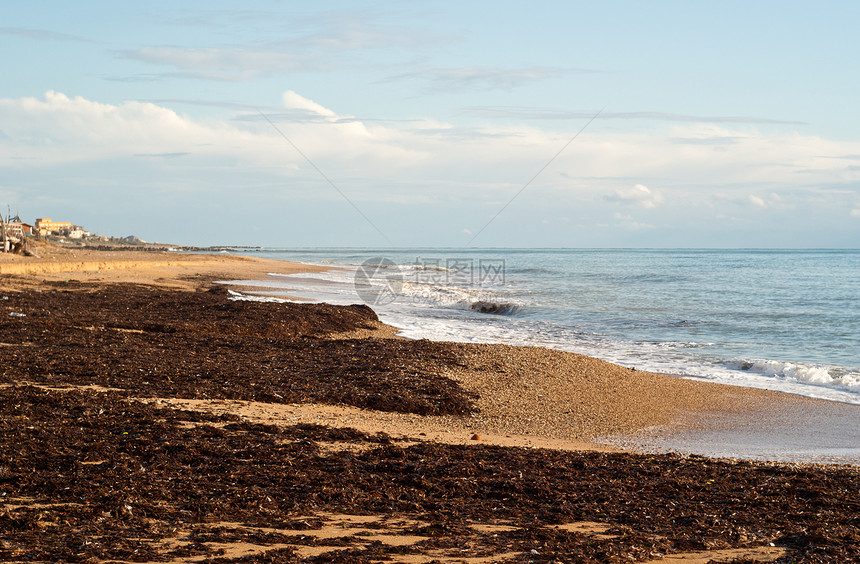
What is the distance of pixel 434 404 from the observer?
9500mm

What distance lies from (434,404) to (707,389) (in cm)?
559

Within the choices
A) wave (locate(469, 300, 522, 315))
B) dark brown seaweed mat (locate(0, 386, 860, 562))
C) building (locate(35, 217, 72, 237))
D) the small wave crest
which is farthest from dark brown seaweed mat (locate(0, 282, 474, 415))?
building (locate(35, 217, 72, 237))

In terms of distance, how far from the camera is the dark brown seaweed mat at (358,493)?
Answer: 174 inches

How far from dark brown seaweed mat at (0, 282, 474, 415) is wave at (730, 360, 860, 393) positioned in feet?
23.2

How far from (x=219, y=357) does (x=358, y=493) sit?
6.55m

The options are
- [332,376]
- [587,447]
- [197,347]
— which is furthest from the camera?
[197,347]

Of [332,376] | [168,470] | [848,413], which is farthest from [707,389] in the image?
[168,470]

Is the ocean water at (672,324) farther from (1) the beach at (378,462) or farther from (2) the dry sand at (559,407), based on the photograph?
(1) the beach at (378,462)

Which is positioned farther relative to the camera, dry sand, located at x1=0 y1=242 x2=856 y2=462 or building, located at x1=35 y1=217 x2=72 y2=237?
building, located at x1=35 y1=217 x2=72 y2=237

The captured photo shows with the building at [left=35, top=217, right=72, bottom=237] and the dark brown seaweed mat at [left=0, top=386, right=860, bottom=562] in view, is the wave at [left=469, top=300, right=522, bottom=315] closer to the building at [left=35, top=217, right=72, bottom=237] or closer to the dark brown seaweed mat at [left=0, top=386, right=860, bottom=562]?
the dark brown seaweed mat at [left=0, top=386, right=860, bottom=562]

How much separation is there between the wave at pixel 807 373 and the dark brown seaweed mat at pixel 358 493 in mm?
7336

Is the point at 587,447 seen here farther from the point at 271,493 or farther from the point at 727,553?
the point at 271,493

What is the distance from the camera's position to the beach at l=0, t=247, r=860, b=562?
453cm

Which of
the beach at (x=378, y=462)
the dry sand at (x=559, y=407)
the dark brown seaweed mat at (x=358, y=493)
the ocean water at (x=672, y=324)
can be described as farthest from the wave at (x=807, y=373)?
the dark brown seaweed mat at (x=358, y=493)
